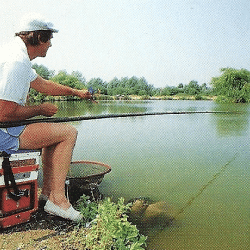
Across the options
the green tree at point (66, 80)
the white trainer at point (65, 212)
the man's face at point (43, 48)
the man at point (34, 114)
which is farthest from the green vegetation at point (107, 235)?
the green tree at point (66, 80)

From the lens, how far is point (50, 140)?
2521 mm

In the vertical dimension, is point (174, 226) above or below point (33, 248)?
below

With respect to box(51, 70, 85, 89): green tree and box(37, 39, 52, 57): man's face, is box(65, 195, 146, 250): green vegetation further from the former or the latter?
box(51, 70, 85, 89): green tree

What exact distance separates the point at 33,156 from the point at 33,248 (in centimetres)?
65

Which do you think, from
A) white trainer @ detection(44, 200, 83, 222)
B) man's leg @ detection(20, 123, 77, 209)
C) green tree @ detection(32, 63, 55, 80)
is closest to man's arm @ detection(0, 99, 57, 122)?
man's leg @ detection(20, 123, 77, 209)

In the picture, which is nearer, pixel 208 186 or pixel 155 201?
pixel 155 201

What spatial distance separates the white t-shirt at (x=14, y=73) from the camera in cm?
218

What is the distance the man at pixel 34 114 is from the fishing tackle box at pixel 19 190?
0.29ft

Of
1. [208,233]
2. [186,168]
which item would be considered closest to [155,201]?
[208,233]

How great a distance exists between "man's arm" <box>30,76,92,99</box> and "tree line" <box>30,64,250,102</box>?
160mm

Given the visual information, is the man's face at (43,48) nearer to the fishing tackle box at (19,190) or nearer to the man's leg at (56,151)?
the man's leg at (56,151)

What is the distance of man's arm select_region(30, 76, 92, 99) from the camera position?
2858mm

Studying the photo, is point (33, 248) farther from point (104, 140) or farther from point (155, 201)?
point (104, 140)

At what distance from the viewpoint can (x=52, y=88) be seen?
2939 millimetres
